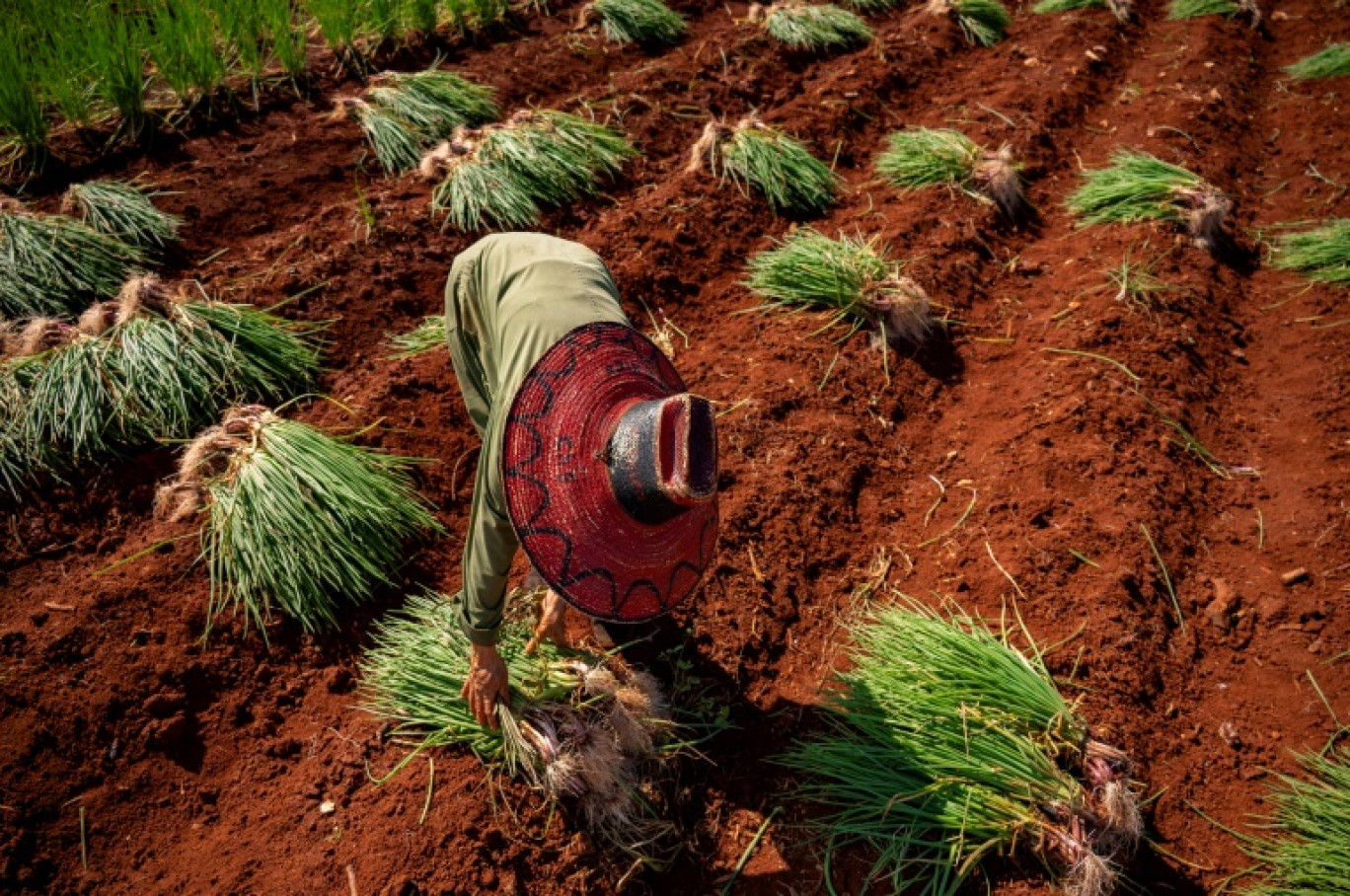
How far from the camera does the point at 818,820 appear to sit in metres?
2.11

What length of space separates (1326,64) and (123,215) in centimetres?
688

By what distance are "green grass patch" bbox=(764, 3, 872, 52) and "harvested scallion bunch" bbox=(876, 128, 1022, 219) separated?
1731 mm

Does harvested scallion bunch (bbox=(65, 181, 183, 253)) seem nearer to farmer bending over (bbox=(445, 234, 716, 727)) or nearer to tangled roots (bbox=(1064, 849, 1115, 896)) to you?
farmer bending over (bbox=(445, 234, 716, 727))

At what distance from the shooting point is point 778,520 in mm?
2779

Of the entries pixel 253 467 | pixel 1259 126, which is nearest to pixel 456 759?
pixel 253 467

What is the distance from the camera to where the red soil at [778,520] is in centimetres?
210

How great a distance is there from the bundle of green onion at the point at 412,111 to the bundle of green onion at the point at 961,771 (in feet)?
11.1

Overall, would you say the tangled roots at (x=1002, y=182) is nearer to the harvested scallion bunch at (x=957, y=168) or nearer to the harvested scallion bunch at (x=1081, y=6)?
the harvested scallion bunch at (x=957, y=168)

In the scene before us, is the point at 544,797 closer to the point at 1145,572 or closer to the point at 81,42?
the point at 1145,572

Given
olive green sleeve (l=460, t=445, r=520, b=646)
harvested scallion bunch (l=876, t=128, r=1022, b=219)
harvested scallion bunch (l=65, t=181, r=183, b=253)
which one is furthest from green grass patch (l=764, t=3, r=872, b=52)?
olive green sleeve (l=460, t=445, r=520, b=646)

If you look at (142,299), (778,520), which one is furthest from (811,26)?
(142,299)

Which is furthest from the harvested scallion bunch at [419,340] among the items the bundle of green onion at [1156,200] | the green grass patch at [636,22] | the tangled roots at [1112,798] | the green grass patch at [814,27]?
the green grass patch at [814,27]

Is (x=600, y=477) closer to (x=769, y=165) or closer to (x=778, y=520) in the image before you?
(x=778, y=520)

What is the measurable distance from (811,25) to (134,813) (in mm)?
5676
